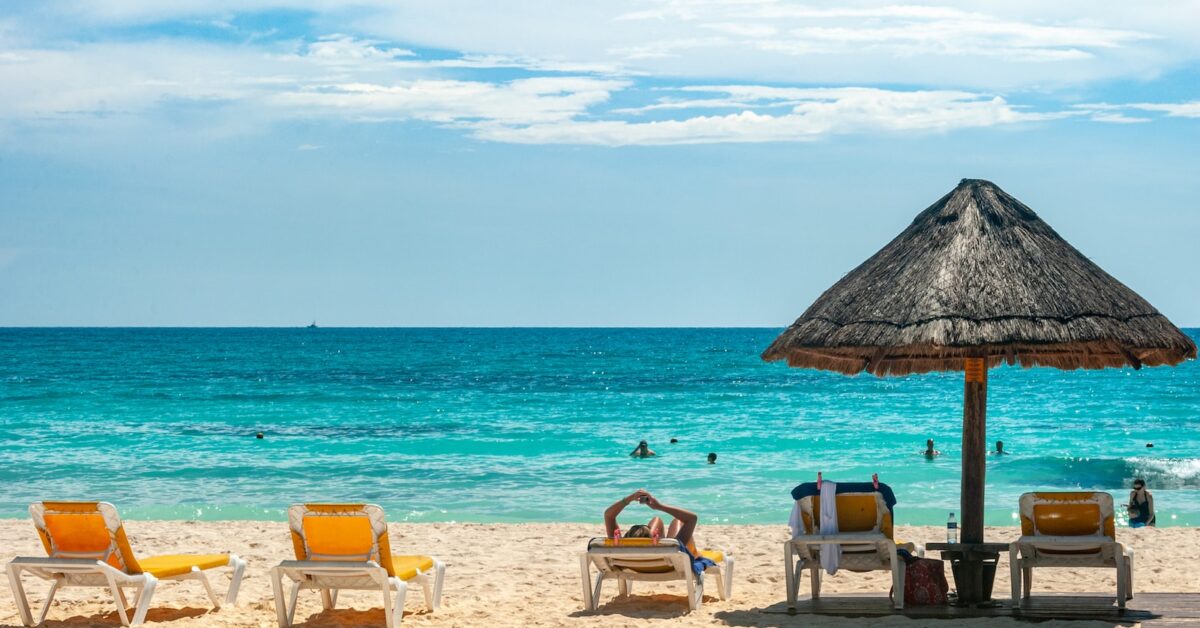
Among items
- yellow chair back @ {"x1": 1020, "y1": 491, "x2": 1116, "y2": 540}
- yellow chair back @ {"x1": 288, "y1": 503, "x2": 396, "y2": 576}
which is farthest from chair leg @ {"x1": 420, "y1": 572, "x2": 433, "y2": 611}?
yellow chair back @ {"x1": 1020, "y1": 491, "x2": 1116, "y2": 540}

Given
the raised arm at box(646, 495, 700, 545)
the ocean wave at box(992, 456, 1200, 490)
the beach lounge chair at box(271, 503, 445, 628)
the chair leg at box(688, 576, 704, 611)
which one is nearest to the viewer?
the beach lounge chair at box(271, 503, 445, 628)

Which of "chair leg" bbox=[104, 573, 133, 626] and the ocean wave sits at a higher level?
"chair leg" bbox=[104, 573, 133, 626]

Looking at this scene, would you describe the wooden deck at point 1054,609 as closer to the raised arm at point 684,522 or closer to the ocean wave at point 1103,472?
the raised arm at point 684,522

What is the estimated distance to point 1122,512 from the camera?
14383 millimetres

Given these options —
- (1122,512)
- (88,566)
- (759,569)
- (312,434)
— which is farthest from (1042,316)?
(312,434)

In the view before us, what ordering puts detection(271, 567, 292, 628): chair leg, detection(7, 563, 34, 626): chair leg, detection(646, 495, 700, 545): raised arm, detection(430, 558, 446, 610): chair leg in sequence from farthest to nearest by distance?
detection(646, 495, 700, 545): raised arm, detection(430, 558, 446, 610): chair leg, detection(7, 563, 34, 626): chair leg, detection(271, 567, 292, 628): chair leg

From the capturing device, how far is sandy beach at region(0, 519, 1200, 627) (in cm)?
758

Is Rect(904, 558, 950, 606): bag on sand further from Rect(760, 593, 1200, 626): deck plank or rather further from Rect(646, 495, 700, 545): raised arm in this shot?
Rect(646, 495, 700, 545): raised arm

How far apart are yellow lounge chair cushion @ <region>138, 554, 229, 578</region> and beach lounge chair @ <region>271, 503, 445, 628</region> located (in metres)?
0.49

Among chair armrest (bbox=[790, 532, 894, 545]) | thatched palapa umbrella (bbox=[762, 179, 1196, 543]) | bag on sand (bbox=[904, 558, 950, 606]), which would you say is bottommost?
bag on sand (bbox=[904, 558, 950, 606])

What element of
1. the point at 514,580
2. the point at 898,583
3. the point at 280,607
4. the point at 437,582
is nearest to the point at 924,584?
the point at 898,583

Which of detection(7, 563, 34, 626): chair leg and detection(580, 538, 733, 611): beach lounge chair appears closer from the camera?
detection(7, 563, 34, 626): chair leg

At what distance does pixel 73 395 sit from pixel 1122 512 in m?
31.2

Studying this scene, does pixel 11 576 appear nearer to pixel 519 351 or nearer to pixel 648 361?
pixel 648 361
